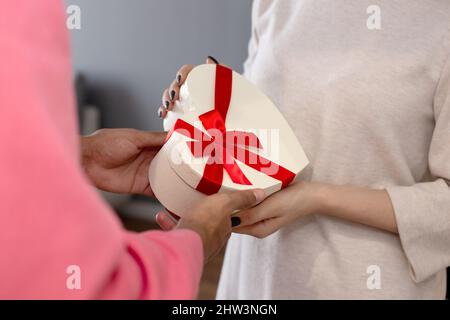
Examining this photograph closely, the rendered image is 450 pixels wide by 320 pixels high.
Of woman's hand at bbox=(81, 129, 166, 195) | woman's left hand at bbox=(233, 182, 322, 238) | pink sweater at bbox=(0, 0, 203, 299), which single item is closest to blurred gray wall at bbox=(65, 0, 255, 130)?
woman's hand at bbox=(81, 129, 166, 195)

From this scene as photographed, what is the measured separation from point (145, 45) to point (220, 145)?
1567 mm

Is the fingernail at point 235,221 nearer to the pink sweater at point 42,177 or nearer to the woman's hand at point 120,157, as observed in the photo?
the woman's hand at point 120,157

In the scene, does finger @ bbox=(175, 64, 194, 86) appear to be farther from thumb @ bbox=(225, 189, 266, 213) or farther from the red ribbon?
thumb @ bbox=(225, 189, 266, 213)

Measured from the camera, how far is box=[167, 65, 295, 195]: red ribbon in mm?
731

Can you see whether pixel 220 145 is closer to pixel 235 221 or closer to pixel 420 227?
pixel 235 221

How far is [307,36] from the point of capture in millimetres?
903

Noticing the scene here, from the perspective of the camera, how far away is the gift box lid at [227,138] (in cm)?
73

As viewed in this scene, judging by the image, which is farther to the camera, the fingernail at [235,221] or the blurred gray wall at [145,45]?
the blurred gray wall at [145,45]

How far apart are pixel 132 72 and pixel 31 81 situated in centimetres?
200

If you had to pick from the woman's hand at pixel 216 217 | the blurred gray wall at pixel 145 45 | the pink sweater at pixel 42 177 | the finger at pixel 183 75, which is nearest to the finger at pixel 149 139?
the finger at pixel 183 75

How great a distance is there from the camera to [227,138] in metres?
0.81

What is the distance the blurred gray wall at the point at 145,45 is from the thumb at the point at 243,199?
144 cm

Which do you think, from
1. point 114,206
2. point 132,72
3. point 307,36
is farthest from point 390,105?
point 114,206
